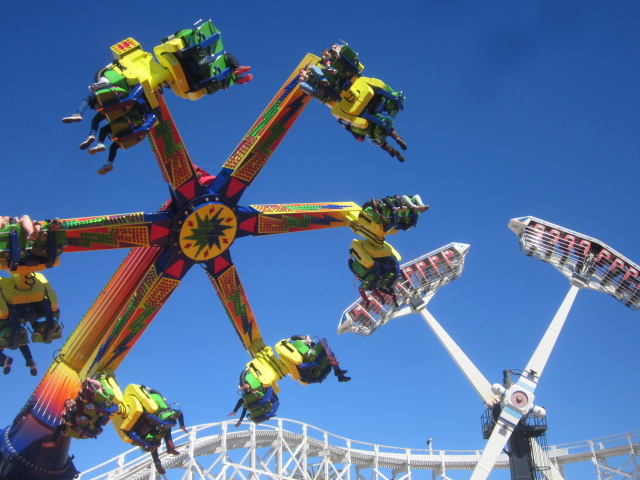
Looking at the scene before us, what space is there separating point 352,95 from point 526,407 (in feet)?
64.0

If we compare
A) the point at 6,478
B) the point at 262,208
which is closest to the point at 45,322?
the point at 6,478

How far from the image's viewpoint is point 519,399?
96.4 feet

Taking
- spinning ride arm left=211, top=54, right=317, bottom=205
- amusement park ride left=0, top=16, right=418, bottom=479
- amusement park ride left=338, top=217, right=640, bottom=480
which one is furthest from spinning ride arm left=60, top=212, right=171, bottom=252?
amusement park ride left=338, top=217, right=640, bottom=480

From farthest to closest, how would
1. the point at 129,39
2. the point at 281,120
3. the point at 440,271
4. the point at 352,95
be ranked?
the point at 440,271
the point at 281,120
the point at 352,95
the point at 129,39

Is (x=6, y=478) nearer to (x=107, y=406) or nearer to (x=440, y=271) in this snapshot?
(x=107, y=406)

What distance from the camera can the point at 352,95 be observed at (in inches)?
525

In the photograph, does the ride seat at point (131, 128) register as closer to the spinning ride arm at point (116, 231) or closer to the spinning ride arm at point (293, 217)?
the spinning ride arm at point (116, 231)

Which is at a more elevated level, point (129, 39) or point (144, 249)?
point (129, 39)

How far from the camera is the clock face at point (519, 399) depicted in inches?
1152

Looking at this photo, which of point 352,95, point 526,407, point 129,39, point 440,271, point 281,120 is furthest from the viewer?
point 440,271

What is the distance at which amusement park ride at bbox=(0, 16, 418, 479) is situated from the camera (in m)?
12.0

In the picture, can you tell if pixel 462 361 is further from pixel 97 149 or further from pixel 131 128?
pixel 97 149

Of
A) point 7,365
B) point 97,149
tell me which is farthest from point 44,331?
point 97,149

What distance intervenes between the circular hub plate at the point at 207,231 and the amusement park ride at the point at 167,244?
0.07ft
